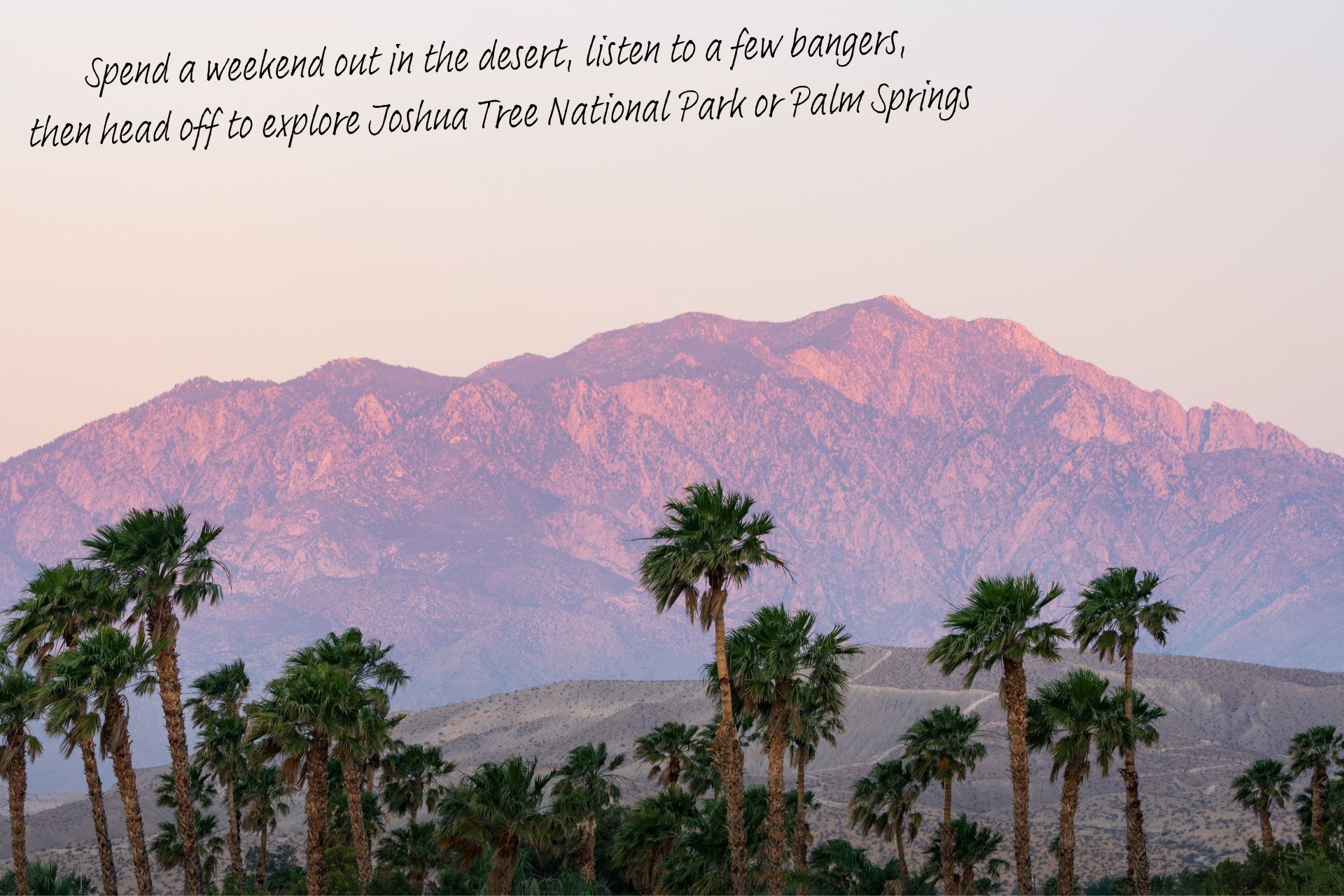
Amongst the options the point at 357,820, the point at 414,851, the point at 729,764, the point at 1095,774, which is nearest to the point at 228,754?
the point at 414,851

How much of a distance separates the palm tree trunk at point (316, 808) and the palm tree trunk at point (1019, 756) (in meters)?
18.2

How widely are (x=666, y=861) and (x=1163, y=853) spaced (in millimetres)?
58620

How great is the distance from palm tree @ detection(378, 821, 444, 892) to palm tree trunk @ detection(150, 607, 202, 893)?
18.5 metres

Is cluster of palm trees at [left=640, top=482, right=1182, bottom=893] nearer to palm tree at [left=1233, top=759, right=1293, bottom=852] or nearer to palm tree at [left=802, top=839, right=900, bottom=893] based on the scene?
palm tree at [left=802, top=839, right=900, bottom=893]

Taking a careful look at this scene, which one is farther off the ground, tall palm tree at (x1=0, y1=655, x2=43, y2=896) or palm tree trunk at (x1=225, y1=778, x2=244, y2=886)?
tall palm tree at (x1=0, y1=655, x2=43, y2=896)

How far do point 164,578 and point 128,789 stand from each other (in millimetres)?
5887

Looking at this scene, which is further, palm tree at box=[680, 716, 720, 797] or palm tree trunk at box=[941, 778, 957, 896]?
palm tree at box=[680, 716, 720, 797]

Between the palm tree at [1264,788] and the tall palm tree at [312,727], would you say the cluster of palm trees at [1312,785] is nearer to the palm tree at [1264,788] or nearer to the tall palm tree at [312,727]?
the palm tree at [1264,788]

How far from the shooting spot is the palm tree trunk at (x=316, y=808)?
3944 cm

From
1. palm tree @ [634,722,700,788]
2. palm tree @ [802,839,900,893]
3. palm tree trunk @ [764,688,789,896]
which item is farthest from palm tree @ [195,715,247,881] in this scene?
palm tree trunk @ [764,688,789,896]

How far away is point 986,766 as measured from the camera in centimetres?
15188

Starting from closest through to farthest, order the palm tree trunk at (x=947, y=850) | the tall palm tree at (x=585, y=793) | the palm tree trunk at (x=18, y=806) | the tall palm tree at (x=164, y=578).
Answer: the tall palm tree at (x=164, y=578)
the palm tree trunk at (x=18, y=806)
the tall palm tree at (x=585, y=793)
the palm tree trunk at (x=947, y=850)

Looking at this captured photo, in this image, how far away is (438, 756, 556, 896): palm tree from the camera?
133ft

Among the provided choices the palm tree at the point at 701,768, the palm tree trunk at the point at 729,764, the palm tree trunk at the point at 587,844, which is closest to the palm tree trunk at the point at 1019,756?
the palm tree trunk at the point at 729,764
